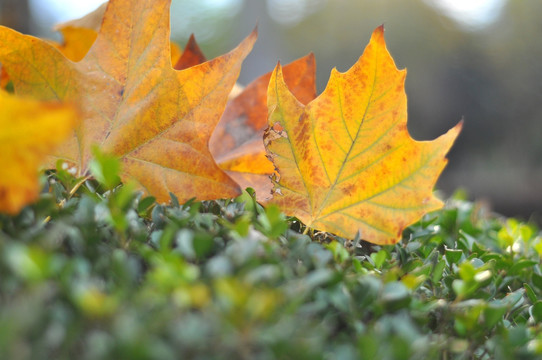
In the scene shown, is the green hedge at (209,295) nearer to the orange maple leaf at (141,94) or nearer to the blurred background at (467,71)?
the orange maple leaf at (141,94)

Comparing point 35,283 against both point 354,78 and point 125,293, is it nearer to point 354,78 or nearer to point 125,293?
point 125,293

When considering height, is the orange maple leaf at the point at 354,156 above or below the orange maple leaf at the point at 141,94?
below

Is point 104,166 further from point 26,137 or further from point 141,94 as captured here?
point 141,94

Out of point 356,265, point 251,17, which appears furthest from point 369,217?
point 251,17

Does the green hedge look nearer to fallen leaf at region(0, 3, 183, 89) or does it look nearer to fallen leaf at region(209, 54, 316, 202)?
fallen leaf at region(209, 54, 316, 202)

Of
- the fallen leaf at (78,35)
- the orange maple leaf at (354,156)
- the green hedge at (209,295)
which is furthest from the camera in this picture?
the fallen leaf at (78,35)

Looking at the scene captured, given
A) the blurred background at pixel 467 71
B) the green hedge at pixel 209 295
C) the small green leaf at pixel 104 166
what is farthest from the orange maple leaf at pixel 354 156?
the blurred background at pixel 467 71

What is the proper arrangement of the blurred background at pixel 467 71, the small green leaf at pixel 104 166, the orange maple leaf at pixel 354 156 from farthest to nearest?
the blurred background at pixel 467 71, the orange maple leaf at pixel 354 156, the small green leaf at pixel 104 166
